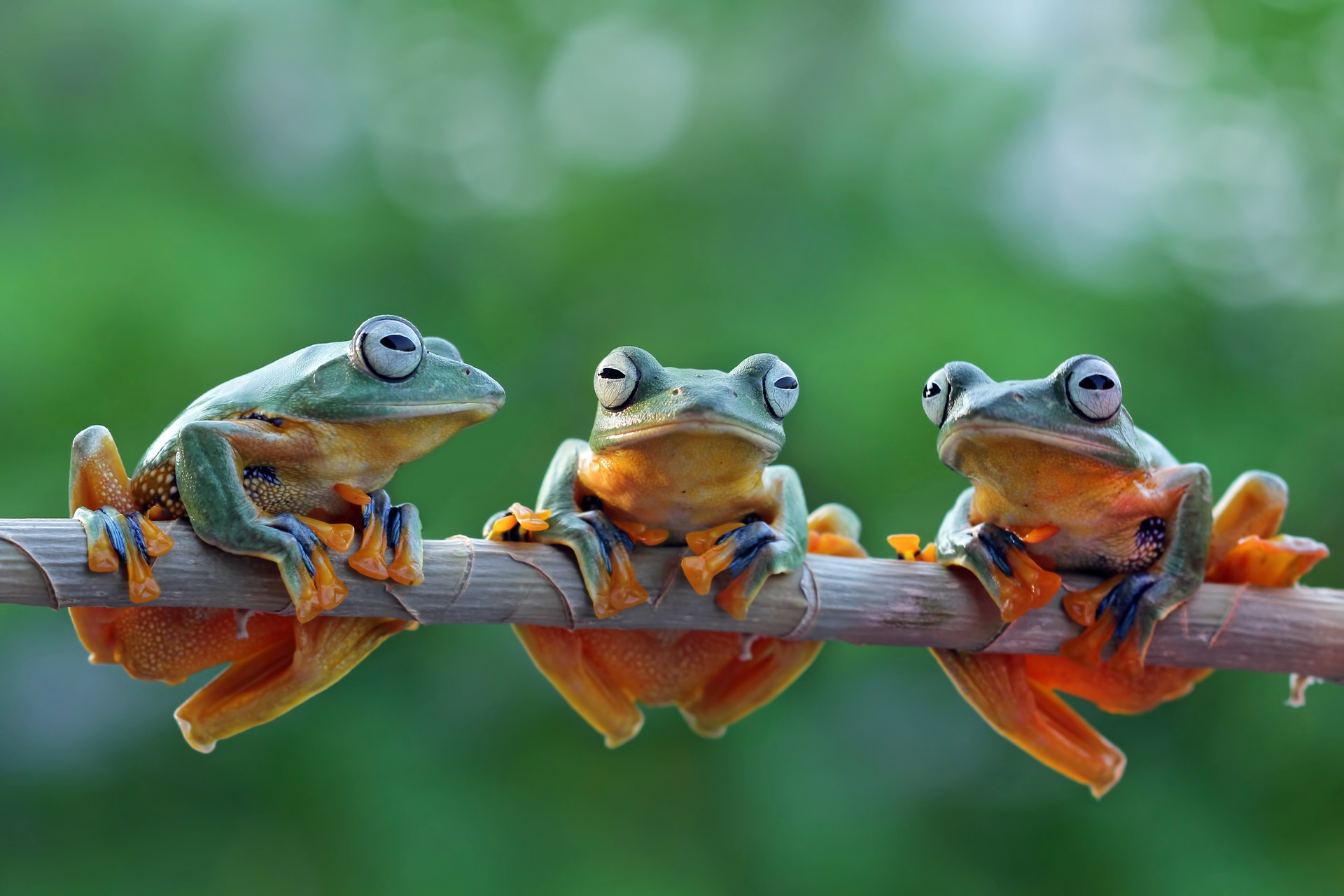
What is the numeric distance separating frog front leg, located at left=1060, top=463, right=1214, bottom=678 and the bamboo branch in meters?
0.04

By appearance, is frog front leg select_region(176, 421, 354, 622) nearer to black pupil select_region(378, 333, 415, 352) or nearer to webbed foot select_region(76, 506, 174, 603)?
webbed foot select_region(76, 506, 174, 603)

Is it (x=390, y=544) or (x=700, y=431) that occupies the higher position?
(x=700, y=431)

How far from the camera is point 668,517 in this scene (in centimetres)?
227

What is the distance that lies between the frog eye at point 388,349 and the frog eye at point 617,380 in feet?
1.12

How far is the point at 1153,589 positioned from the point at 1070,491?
0.27 m

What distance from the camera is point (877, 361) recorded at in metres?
4.76

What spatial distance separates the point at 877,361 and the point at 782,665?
2.51 m

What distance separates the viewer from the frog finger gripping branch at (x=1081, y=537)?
2.16m

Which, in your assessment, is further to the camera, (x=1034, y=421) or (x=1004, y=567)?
(x=1004, y=567)

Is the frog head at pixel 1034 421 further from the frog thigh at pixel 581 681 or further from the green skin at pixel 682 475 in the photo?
the frog thigh at pixel 581 681

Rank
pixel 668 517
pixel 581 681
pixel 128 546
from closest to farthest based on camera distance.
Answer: pixel 128 546, pixel 668 517, pixel 581 681

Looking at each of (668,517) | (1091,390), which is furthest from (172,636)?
(1091,390)

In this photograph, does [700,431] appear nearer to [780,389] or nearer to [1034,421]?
[780,389]

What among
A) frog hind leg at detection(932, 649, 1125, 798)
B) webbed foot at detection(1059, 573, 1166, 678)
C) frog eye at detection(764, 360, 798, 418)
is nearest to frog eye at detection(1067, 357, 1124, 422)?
webbed foot at detection(1059, 573, 1166, 678)
